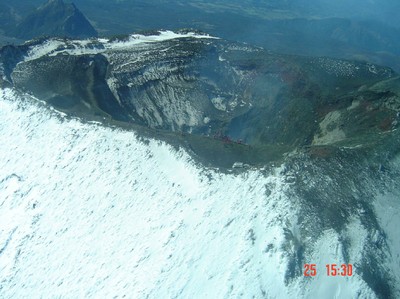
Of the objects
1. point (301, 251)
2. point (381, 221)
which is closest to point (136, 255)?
point (301, 251)

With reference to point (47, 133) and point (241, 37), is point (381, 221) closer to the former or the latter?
point (47, 133)

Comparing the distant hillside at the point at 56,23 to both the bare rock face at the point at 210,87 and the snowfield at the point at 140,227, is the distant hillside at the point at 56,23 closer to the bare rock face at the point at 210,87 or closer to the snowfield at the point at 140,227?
the bare rock face at the point at 210,87

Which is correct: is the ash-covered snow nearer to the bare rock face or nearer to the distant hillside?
the bare rock face

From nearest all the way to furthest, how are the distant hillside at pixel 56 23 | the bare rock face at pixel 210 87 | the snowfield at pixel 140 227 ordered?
the snowfield at pixel 140 227 → the bare rock face at pixel 210 87 → the distant hillside at pixel 56 23
